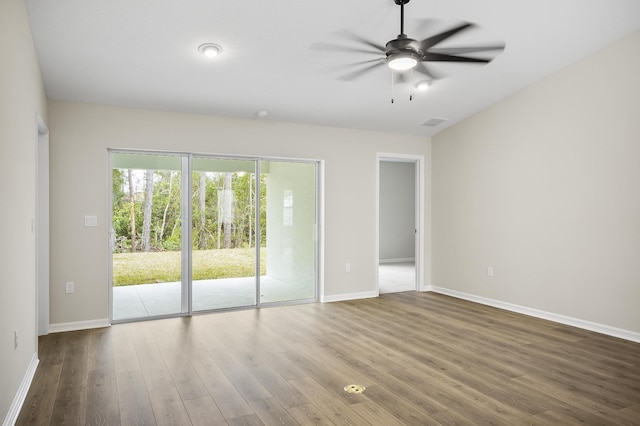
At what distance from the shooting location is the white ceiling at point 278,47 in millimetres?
3283

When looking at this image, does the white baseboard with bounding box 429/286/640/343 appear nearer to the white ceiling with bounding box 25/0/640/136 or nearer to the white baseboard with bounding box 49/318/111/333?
the white ceiling with bounding box 25/0/640/136

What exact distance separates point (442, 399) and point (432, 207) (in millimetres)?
4265

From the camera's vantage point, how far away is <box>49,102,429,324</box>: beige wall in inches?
178

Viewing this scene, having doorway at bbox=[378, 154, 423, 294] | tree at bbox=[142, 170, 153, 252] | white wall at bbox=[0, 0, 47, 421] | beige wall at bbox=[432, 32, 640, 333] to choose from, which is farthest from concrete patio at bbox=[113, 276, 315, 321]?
Answer: doorway at bbox=[378, 154, 423, 294]

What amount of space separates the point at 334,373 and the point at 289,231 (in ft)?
9.11

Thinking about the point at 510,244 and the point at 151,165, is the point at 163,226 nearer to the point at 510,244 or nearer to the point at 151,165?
the point at 151,165

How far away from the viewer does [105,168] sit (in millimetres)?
4695

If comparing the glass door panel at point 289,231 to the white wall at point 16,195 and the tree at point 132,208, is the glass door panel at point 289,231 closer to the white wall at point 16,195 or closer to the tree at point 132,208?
the tree at point 132,208

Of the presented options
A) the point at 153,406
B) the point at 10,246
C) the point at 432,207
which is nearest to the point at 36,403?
the point at 153,406

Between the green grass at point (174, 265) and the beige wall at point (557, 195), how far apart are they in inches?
122

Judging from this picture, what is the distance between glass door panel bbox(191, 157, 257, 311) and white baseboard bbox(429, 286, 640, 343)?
306cm

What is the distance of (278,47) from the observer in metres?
3.83

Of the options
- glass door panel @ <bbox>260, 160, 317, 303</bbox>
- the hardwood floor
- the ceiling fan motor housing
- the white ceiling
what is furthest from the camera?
glass door panel @ <bbox>260, 160, 317, 303</bbox>

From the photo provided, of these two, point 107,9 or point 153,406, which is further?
point 107,9
